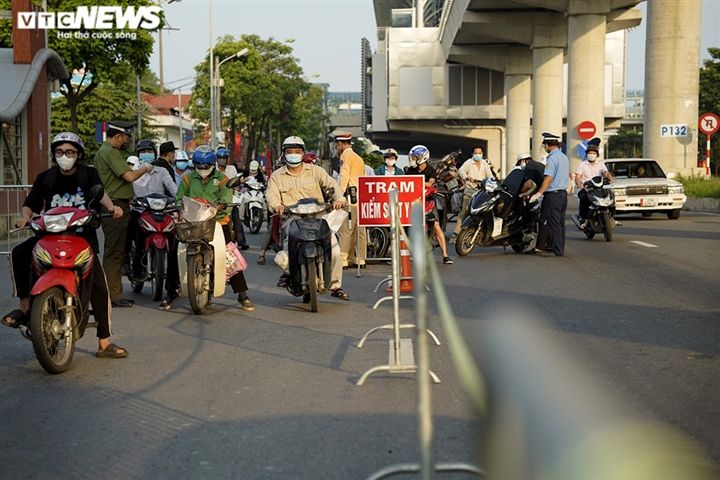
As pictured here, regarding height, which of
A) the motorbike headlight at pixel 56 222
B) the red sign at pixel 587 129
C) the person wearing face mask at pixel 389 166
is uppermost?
the red sign at pixel 587 129

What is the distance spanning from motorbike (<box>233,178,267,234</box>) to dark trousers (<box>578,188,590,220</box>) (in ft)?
23.6

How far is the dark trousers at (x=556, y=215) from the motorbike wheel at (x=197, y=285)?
7319 millimetres

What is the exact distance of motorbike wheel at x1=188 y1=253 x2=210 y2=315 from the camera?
9828 millimetres

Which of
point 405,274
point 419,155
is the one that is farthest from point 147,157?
point 419,155

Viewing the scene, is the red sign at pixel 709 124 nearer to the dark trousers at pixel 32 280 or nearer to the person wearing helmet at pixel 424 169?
the person wearing helmet at pixel 424 169

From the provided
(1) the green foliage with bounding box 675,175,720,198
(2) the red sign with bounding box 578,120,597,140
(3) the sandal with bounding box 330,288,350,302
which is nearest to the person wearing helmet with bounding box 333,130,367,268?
(3) the sandal with bounding box 330,288,350,302

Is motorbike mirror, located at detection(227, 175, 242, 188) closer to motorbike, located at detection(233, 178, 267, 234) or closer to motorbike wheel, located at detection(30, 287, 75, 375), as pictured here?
motorbike wheel, located at detection(30, 287, 75, 375)

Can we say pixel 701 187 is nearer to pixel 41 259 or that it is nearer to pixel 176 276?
pixel 176 276

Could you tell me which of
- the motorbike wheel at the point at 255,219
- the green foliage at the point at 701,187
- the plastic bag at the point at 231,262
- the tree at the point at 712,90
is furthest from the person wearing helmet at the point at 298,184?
the tree at the point at 712,90

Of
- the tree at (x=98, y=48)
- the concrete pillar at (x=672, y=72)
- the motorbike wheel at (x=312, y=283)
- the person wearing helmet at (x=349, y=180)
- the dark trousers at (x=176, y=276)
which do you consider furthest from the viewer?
the tree at (x=98, y=48)

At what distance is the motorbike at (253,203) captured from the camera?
2334 cm

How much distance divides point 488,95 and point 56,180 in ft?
228

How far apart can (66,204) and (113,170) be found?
2726 mm

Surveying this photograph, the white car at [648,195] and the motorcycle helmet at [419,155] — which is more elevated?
the motorcycle helmet at [419,155]
